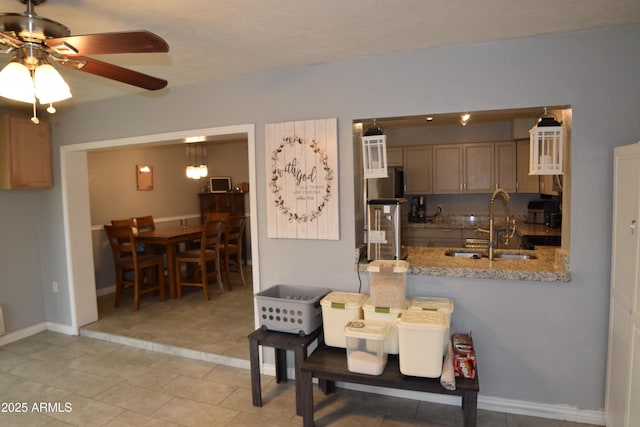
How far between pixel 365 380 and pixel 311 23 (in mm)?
1947

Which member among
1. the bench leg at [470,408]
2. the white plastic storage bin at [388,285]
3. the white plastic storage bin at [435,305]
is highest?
the white plastic storage bin at [388,285]

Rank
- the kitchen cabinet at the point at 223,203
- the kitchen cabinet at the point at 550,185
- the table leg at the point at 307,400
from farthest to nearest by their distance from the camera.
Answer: the kitchen cabinet at the point at 223,203 → the kitchen cabinet at the point at 550,185 → the table leg at the point at 307,400

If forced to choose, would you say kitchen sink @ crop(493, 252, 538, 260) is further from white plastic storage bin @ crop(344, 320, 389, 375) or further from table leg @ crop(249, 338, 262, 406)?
table leg @ crop(249, 338, 262, 406)

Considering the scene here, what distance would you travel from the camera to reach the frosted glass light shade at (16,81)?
5.07 ft

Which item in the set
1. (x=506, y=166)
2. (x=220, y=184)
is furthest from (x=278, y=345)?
(x=220, y=184)

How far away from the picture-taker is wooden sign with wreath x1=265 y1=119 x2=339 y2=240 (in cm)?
275

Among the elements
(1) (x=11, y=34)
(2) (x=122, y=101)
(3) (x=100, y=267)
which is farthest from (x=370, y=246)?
(3) (x=100, y=267)

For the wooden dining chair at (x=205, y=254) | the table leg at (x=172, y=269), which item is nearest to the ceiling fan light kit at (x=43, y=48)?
the wooden dining chair at (x=205, y=254)

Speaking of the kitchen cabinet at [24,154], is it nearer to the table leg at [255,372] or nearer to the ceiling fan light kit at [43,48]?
the ceiling fan light kit at [43,48]

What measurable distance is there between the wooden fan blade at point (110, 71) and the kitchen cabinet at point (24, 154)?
254cm

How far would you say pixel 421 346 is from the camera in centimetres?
203

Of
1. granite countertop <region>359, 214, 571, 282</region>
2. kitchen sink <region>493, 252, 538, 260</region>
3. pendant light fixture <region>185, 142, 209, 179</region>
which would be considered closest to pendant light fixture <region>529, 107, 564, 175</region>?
granite countertop <region>359, 214, 571, 282</region>

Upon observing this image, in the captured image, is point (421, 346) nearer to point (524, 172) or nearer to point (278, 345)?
point (278, 345)

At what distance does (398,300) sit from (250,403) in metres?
1.29
